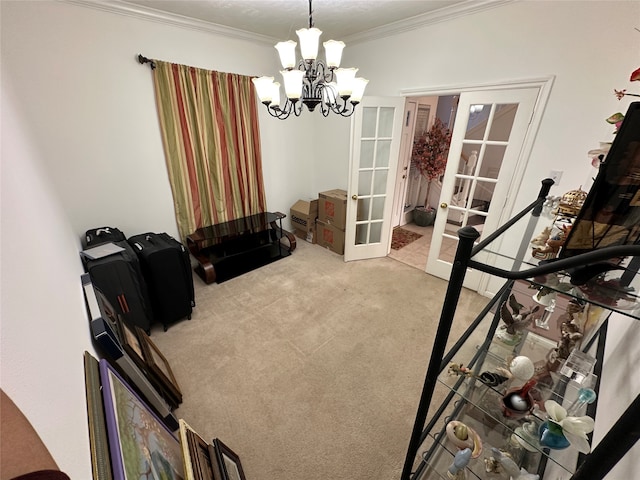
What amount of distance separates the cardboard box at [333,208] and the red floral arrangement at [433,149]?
159 cm

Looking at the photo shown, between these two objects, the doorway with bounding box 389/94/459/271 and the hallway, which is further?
the doorway with bounding box 389/94/459/271

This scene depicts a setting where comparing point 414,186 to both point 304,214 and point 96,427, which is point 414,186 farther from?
point 96,427

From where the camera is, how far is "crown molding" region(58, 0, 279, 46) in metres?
2.10

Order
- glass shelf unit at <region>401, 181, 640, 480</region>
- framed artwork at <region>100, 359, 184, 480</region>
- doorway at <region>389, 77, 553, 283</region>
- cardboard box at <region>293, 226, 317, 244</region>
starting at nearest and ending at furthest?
glass shelf unit at <region>401, 181, 640, 480</region>
framed artwork at <region>100, 359, 184, 480</region>
doorway at <region>389, 77, 553, 283</region>
cardboard box at <region>293, 226, 317, 244</region>

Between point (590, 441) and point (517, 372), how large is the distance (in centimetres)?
26

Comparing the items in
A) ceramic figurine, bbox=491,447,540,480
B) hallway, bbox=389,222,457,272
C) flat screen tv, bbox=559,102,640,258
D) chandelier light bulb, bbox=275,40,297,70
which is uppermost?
chandelier light bulb, bbox=275,40,297,70

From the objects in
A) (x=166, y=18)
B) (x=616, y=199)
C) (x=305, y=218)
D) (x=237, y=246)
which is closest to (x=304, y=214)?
(x=305, y=218)

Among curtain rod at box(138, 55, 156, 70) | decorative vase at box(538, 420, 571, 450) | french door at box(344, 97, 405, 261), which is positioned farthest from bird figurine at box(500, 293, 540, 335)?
curtain rod at box(138, 55, 156, 70)

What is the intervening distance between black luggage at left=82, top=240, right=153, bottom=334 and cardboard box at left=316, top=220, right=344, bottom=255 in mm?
2298

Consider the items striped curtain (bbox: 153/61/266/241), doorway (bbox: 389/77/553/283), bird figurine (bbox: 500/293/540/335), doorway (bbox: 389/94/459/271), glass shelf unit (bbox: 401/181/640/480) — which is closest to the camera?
glass shelf unit (bbox: 401/181/640/480)

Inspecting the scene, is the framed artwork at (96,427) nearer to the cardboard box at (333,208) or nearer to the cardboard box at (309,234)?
the cardboard box at (333,208)

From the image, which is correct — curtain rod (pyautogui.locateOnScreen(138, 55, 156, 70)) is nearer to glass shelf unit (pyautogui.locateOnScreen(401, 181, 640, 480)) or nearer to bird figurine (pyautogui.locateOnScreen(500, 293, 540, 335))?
glass shelf unit (pyautogui.locateOnScreen(401, 181, 640, 480))

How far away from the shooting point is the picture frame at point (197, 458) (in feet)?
3.47

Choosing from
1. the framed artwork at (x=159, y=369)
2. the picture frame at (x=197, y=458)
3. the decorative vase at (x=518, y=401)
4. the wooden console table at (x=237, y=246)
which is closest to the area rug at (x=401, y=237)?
the wooden console table at (x=237, y=246)
